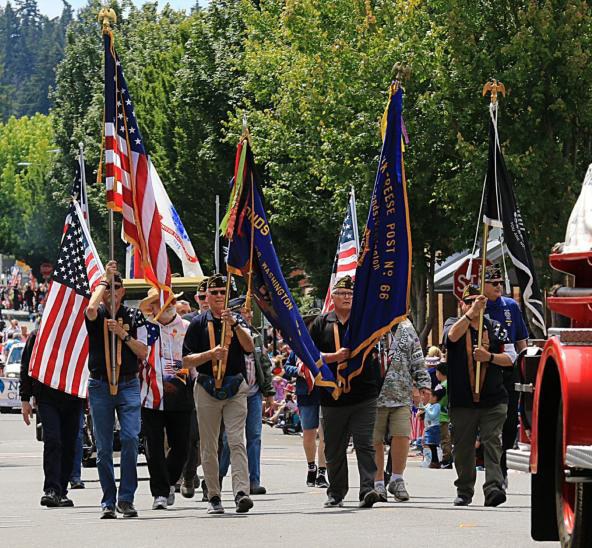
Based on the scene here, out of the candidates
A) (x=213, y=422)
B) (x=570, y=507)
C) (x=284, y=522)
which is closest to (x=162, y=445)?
(x=213, y=422)

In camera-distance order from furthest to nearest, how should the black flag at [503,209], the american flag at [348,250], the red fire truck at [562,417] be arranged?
1. the american flag at [348,250]
2. the black flag at [503,209]
3. the red fire truck at [562,417]

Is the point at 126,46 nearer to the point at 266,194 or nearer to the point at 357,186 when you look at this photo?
the point at 266,194

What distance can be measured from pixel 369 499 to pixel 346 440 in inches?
22.1

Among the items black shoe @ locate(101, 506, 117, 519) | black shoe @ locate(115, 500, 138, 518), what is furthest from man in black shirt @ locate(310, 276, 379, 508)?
black shoe @ locate(101, 506, 117, 519)

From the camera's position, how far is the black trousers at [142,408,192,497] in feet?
50.0

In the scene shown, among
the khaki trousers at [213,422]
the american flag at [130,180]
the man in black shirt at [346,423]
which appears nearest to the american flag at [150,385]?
the american flag at [130,180]

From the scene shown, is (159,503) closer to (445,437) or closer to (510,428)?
(510,428)

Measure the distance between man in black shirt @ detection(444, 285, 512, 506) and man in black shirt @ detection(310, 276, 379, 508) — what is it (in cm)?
68

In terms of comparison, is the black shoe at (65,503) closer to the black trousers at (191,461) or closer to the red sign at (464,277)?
the black trousers at (191,461)

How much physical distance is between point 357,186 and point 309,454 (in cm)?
1882

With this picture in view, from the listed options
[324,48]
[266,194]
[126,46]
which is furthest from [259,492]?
[126,46]

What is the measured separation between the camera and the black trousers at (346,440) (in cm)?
1491

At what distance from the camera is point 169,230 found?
26078 millimetres

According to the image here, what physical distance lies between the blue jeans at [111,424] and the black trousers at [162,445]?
0.53 metres
